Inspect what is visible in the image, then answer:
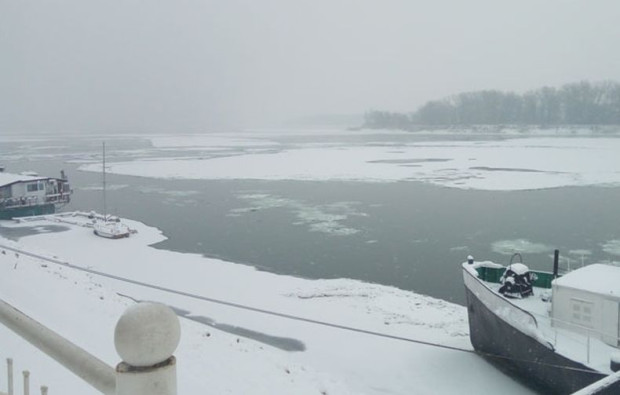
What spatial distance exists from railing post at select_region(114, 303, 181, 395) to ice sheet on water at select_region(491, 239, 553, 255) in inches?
948

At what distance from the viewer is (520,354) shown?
44.1 feet

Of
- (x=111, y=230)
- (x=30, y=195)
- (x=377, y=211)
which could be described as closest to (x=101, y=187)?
(x=30, y=195)

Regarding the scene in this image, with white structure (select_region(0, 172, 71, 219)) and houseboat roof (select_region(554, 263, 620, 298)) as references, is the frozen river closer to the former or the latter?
white structure (select_region(0, 172, 71, 219))

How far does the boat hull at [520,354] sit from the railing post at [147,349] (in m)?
11.5

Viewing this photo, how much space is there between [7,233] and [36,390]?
30.4 metres

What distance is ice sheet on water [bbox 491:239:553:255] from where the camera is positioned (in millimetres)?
24359

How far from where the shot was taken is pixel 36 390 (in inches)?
227

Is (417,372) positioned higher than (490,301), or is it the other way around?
(490,301)

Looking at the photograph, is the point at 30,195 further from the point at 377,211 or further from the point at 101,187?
the point at 377,211

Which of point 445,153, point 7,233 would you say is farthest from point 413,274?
point 445,153

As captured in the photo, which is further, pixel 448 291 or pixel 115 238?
pixel 115 238

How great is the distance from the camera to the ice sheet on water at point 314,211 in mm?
30163

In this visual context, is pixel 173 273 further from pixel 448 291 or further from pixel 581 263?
pixel 581 263

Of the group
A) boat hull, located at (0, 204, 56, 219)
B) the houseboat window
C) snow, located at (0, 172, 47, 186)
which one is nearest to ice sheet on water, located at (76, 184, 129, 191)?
snow, located at (0, 172, 47, 186)
